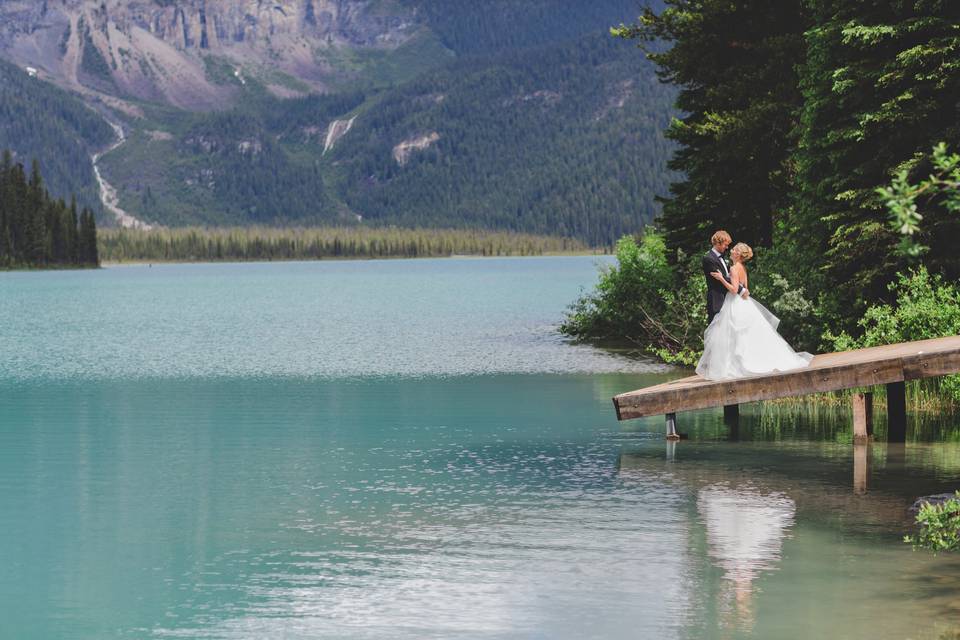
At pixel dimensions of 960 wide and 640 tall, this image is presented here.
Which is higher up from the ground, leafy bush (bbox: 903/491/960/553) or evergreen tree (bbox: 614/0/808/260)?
evergreen tree (bbox: 614/0/808/260)

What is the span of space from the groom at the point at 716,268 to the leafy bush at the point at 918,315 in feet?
13.2

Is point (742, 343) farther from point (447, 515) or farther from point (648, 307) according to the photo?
point (648, 307)

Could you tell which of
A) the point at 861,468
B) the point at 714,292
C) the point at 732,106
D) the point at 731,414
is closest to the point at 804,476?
the point at 861,468

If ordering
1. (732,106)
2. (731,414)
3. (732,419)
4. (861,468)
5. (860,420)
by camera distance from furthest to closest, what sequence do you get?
1. (732,106)
2. (731,414)
3. (732,419)
4. (860,420)
5. (861,468)

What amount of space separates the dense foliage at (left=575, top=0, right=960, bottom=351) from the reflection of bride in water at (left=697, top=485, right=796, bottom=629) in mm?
5501

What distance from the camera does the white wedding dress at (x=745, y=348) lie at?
23453 mm

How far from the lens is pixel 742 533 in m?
17.5

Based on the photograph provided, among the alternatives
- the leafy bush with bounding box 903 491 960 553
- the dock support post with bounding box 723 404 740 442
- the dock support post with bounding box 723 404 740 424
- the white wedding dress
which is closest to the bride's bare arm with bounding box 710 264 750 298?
the white wedding dress

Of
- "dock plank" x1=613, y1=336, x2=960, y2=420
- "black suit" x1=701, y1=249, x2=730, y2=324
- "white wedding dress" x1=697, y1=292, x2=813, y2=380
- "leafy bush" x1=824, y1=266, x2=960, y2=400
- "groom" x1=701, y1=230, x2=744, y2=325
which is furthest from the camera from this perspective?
"leafy bush" x1=824, y1=266, x2=960, y2=400

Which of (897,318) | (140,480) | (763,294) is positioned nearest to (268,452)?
(140,480)

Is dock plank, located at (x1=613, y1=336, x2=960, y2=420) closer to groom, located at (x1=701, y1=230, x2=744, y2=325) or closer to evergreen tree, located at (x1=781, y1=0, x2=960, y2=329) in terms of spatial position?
groom, located at (x1=701, y1=230, x2=744, y2=325)

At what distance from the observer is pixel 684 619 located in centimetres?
1375

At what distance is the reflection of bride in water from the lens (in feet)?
48.3

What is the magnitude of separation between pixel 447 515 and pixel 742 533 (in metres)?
3.86
